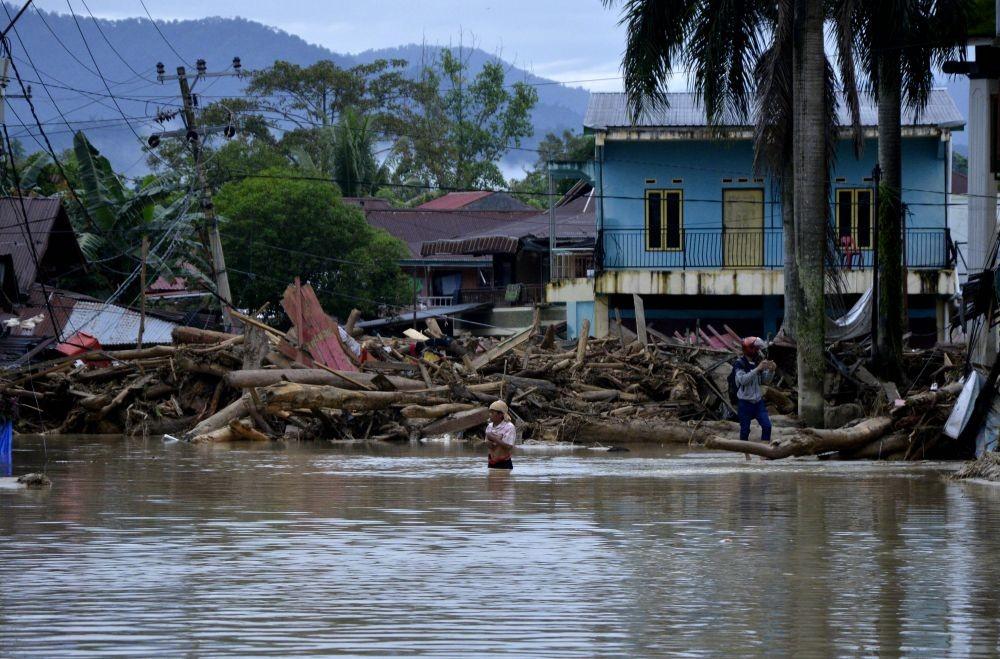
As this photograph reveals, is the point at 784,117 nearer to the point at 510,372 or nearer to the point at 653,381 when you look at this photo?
the point at 653,381

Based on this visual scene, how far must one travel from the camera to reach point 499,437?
19.3m

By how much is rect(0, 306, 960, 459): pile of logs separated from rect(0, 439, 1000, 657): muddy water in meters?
9.57

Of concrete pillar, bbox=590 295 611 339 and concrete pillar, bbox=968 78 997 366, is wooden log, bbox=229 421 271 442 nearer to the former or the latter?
concrete pillar, bbox=968 78 997 366

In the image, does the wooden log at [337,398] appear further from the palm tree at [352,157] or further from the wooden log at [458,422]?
the palm tree at [352,157]

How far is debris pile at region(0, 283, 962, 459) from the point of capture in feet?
91.5

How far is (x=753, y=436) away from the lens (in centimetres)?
2588

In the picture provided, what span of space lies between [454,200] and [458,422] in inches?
2163

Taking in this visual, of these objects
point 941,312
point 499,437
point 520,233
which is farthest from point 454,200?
point 499,437

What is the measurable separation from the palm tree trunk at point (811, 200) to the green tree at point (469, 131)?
6546cm

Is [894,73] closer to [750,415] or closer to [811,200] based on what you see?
[811,200]

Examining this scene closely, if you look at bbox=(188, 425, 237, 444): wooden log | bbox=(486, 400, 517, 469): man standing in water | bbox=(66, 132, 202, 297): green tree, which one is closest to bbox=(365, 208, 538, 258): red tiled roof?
bbox=(66, 132, 202, 297): green tree

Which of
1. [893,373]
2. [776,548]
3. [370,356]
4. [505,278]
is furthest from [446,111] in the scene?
[776,548]

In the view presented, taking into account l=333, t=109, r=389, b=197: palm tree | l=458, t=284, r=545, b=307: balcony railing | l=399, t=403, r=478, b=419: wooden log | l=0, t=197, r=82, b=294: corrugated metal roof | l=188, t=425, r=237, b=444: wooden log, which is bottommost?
l=188, t=425, r=237, b=444: wooden log

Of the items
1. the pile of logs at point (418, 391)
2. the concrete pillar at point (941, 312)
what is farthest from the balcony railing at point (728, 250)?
the pile of logs at point (418, 391)
